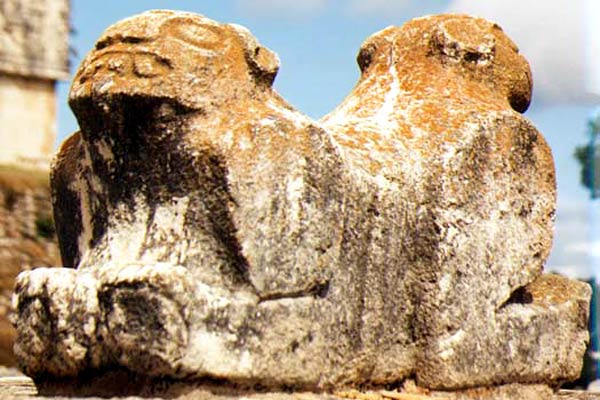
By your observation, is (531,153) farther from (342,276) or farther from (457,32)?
(342,276)

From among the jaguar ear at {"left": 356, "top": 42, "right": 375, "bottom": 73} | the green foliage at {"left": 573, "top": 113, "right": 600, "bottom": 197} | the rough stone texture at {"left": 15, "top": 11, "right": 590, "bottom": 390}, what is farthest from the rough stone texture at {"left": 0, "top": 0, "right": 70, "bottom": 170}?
the rough stone texture at {"left": 15, "top": 11, "right": 590, "bottom": 390}

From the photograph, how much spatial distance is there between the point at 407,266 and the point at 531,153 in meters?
0.92

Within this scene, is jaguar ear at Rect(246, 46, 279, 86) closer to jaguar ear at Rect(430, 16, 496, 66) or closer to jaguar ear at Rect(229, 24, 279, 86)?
jaguar ear at Rect(229, 24, 279, 86)

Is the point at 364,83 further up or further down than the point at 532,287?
further up

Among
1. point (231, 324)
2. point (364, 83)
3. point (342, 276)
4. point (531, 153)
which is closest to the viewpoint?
point (231, 324)

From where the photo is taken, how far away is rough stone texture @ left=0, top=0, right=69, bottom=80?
2780cm

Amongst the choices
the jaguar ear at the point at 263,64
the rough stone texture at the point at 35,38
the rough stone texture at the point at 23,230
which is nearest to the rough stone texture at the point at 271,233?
the jaguar ear at the point at 263,64

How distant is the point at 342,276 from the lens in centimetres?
591

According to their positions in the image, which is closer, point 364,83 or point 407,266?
point 407,266

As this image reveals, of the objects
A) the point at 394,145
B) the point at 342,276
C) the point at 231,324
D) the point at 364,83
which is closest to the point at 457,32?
the point at 364,83

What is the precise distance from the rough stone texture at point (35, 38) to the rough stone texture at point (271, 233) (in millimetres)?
21788

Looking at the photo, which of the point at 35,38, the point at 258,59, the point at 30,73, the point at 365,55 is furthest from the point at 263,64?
the point at 35,38

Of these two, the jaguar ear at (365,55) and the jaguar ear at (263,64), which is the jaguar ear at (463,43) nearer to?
the jaguar ear at (365,55)

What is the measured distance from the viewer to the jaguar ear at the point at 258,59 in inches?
235
